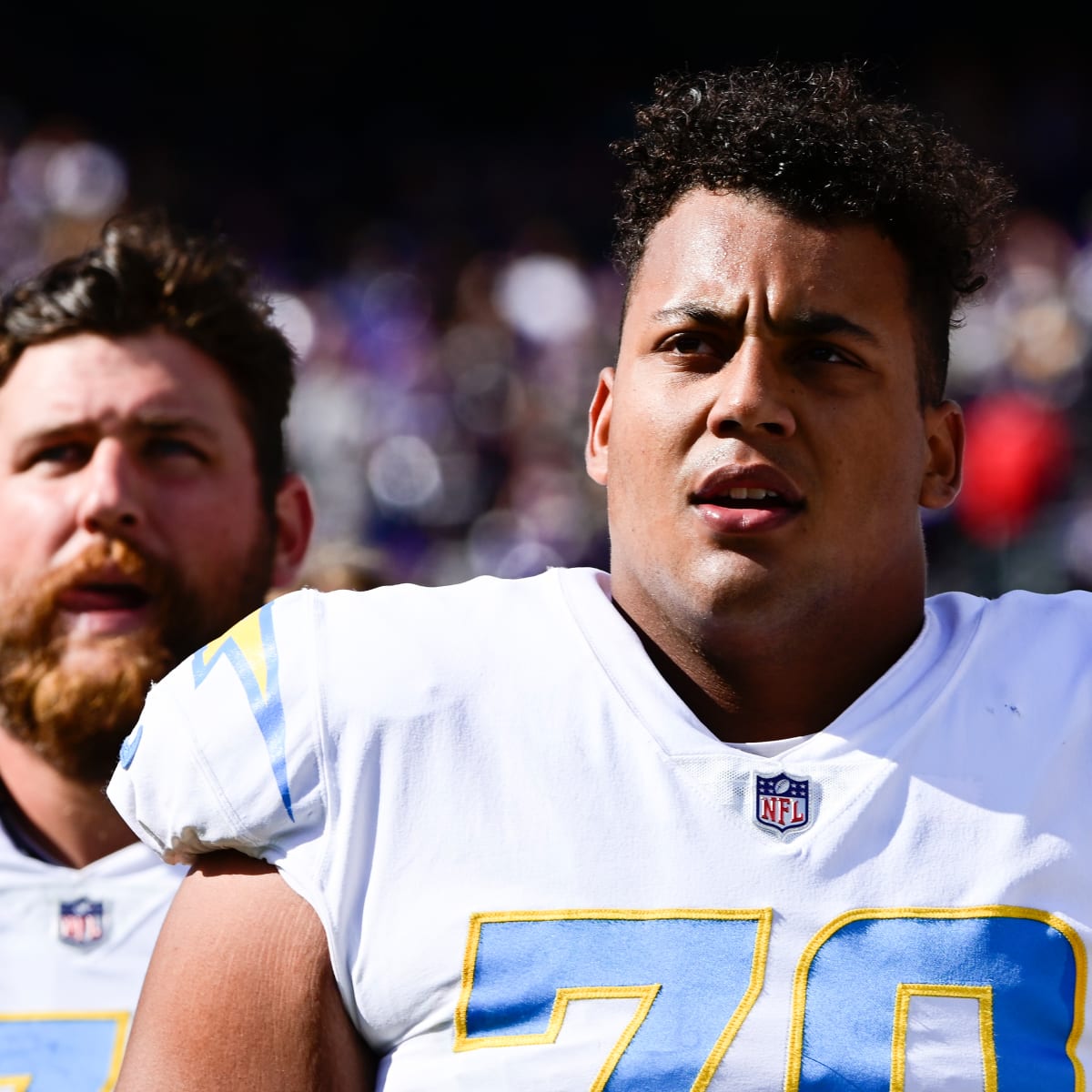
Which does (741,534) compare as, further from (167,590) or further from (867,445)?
(167,590)

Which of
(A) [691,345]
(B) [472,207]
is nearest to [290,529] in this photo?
(A) [691,345]

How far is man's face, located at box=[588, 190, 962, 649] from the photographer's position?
5.74 ft

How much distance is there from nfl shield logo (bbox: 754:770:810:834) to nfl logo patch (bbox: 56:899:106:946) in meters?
1.15

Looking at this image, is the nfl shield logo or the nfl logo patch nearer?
the nfl shield logo

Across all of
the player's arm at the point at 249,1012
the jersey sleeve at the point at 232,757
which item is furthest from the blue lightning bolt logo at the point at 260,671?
the player's arm at the point at 249,1012

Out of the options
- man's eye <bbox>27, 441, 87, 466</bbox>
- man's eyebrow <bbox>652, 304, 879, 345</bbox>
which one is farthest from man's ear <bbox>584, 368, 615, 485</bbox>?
man's eye <bbox>27, 441, 87, 466</bbox>

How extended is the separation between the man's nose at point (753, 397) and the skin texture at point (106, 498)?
41.2 inches

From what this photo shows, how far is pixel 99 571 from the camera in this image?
7.99 feet

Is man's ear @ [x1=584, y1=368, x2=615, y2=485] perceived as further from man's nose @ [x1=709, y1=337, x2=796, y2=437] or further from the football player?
man's nose @ [x1=709, y1=337, x2=796, y2=437]

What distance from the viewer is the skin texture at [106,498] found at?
2.45 metres

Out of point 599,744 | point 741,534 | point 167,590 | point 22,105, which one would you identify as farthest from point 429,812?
point 22,105

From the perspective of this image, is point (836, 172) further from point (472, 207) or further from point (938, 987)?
point (472, 207)

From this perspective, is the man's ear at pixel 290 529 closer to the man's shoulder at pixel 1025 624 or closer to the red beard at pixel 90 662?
the red beard at pixel 90 662

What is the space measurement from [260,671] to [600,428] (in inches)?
24.3
